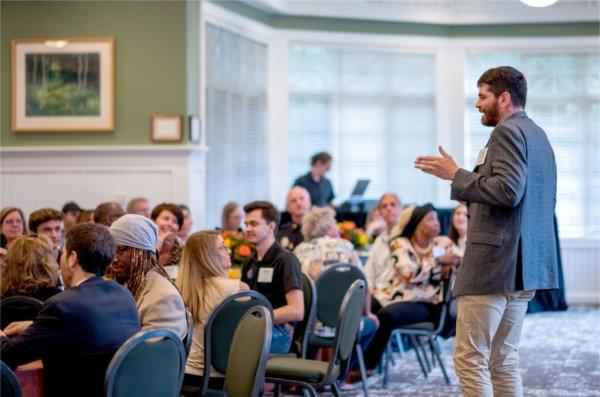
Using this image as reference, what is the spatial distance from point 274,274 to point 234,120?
5.44 metres

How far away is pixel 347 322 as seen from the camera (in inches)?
184

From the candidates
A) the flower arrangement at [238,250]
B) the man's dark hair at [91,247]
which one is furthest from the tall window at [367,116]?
the man's dark hair at [91,247]

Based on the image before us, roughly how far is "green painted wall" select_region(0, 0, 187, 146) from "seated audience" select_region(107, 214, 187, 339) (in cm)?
549

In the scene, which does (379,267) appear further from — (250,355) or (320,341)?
(250,355)

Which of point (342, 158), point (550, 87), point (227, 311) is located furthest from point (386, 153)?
point (227, 311)

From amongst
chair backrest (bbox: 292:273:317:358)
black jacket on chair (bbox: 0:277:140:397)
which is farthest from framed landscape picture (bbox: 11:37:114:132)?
black jacket on chair (bbox: 0:277:140:397)

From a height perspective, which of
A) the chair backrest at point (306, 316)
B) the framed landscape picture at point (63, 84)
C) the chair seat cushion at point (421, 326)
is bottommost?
the chair seat cushion at point (421, 326)

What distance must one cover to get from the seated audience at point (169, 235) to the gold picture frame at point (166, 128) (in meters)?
3.16

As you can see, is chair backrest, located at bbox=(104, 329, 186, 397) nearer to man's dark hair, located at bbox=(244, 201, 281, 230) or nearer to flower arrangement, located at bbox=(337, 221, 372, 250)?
man's dark hair, located at bbox=(244, 201, 281, 230)

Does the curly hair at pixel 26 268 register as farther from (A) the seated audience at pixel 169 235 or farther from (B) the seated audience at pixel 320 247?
(B) the seated audience at pixel 320 247

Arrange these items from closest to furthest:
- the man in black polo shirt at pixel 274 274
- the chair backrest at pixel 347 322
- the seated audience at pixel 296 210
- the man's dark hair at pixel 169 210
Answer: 1. the chair backrest at pixel 347 322
2. the man in black polo shirt at pixel 274 274
3. the man's dark hair at pixel 169 210
4. the seated audience at pixel 296 210

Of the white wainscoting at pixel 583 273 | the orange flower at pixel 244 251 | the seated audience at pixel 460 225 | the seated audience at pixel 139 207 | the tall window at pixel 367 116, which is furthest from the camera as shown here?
the white wainscoting at pixel 583 273

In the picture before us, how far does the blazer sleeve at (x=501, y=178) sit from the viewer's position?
12.0 feet

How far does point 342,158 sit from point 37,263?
7.87 metres
